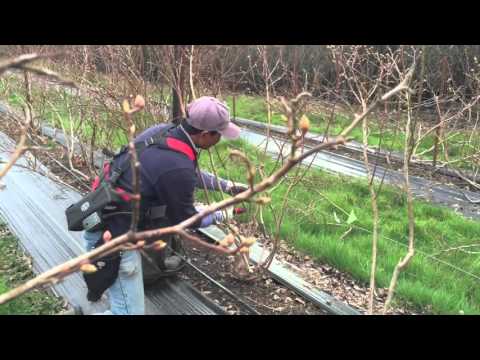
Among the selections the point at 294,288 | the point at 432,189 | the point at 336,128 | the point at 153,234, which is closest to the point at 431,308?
the point at 294,288

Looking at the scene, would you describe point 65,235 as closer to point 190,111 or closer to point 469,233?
point 190,111

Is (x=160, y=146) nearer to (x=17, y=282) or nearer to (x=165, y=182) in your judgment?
(x=165, y=182)

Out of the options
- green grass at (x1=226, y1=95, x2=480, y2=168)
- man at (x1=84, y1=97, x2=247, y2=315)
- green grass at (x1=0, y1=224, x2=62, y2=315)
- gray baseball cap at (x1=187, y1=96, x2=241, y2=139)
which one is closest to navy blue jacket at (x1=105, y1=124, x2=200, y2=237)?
man at (x1=84, y1=97, x2=247, y2=315)

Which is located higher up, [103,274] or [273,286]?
[103,274]

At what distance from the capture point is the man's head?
7.59ft

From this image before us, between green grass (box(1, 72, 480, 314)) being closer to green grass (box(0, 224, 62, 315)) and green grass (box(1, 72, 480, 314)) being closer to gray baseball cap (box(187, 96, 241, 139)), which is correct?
gray baseball cap (box(187, 96, 241, 139))

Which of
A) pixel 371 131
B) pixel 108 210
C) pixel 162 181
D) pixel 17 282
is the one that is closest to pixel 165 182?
pixel 162 181

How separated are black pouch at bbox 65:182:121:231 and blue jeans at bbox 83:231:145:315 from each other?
0.12 m

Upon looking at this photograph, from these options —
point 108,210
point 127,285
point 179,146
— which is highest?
point 179,146

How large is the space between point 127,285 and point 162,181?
2.24 ft

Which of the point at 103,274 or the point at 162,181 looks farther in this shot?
the point at 103,274

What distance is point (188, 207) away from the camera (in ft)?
7.45

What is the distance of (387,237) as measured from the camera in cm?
427

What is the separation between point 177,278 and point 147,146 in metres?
1.52
